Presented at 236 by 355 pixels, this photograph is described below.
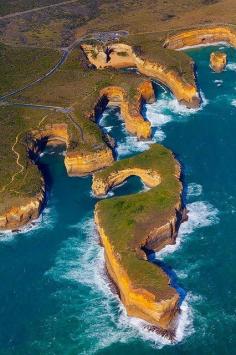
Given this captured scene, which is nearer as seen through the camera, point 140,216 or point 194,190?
point 140,216

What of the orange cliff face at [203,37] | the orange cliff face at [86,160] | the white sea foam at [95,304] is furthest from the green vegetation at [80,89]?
the white sea foam at [95,304]

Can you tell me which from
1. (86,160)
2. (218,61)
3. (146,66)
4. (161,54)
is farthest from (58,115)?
(218,61)

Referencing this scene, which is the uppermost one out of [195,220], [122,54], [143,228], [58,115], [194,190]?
[58,115]

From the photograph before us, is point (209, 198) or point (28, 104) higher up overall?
point (28, 104)

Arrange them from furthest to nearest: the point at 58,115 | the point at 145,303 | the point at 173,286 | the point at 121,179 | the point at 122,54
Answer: the point at 122,54
the point at 58,115
the point at 121,179
the point at 173,286
the point at 145,303

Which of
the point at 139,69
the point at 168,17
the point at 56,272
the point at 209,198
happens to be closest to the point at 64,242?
the point at 56,272

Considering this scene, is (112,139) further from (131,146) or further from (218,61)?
(218,61)

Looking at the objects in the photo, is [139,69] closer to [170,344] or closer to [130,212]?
[130,212]

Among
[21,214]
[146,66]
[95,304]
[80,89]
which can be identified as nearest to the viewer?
[95,304]
